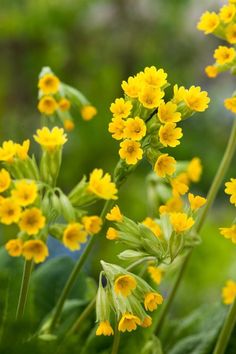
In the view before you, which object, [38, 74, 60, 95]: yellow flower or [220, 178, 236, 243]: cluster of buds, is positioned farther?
[38, 74, 60, 95]: yellow flower

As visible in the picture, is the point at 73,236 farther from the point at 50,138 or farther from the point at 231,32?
the point at 231,32

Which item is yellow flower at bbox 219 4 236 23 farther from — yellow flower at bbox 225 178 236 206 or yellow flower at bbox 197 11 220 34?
yellow flower at bbox 225 178 236 206

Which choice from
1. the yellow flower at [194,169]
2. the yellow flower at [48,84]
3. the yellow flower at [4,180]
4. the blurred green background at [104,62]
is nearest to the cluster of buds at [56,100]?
the yellow flower at [48,84]

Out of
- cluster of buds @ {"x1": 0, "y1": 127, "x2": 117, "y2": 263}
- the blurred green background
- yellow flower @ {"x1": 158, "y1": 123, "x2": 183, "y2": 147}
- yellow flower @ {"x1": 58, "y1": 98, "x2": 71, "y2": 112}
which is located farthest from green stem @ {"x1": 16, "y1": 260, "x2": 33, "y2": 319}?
the blurred green background

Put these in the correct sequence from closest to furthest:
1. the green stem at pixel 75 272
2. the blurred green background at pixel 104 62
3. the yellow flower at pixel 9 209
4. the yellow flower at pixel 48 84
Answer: the yellow flower at pixel 9 209
the green stem at pixel 75 272
the yellow flower at pixel 48 84
the blurred green background at pixel 104 62

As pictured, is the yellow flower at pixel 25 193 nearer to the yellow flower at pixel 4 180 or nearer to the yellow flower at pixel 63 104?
the yellow flower at pixel 4 180

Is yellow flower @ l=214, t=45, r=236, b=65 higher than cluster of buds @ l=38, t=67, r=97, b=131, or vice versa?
yellow flower @ l=214, t=45, r=236, b=65
